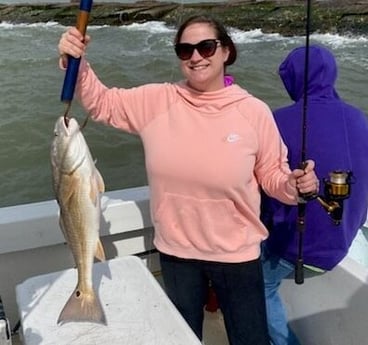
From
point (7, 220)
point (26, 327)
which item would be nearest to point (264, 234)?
point (26, 327)

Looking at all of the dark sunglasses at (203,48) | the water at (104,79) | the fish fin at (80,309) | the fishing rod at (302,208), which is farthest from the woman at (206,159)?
the water at (104,79)

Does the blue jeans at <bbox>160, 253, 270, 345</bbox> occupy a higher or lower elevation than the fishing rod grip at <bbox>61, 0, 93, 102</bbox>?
lower

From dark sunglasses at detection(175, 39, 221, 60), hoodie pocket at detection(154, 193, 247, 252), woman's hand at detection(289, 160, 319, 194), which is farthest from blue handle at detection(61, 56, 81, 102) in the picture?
woman's hand at detection(289, 160, 319, 194)

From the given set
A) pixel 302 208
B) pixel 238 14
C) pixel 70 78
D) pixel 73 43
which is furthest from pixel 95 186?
pixel 238 14

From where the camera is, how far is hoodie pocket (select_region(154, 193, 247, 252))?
244 centimetres

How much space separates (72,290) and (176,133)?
75 cm

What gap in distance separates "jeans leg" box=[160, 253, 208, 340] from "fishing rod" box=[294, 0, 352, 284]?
0.41 metres

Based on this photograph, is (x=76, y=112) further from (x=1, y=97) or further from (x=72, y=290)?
(x=72, y=290)

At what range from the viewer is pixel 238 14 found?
28.9 metres

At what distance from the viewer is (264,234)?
2.55m

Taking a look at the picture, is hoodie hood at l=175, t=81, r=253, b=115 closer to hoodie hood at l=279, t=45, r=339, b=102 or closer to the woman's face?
the woman's face

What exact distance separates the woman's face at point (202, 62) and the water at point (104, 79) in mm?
6361

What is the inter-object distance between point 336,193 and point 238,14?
27495 mm

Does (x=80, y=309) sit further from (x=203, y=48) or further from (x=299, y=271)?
(x=203, y=48)
